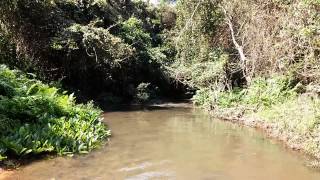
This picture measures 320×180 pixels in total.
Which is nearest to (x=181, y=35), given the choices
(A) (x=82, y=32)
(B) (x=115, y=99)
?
(B) (x=115, y=99)

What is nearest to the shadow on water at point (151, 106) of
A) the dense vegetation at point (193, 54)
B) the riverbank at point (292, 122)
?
the dense vegetation at point (193, 54)

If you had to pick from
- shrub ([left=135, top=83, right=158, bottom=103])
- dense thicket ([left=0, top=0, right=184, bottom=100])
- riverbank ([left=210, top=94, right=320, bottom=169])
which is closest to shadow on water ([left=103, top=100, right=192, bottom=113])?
shrub ([left=135, top=83, right=158, bottom=103])

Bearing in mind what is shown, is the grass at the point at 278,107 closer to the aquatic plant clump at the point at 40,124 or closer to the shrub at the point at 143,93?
the shrub at the point at 143,93

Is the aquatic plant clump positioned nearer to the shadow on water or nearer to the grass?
the grass

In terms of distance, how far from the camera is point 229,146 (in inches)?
463

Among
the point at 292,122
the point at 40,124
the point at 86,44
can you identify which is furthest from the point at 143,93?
the point at 40,124

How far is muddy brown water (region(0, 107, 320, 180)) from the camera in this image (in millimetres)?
8695

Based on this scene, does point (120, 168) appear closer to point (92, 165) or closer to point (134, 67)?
point (92, 165)

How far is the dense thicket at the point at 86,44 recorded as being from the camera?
1698 cm

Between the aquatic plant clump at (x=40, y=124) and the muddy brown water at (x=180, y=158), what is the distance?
0.45 metres

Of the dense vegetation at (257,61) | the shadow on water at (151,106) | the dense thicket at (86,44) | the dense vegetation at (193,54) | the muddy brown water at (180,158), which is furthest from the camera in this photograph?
the shadow on water at (151,106)

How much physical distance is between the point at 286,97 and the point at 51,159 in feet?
29.9

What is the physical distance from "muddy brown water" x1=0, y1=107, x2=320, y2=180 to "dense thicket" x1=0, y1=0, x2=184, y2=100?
16.2ft

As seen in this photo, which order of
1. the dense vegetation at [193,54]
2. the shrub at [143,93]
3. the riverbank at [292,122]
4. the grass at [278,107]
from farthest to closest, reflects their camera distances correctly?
the shrub at [143,93]
the dense vegetation at [193,54]
the grass at [278,107]
the riverbank at [292,122]
